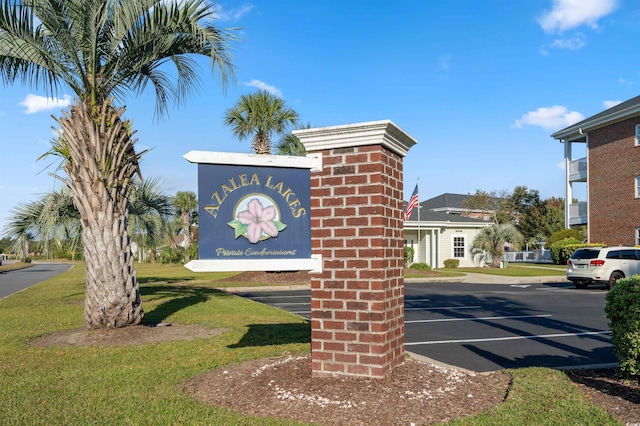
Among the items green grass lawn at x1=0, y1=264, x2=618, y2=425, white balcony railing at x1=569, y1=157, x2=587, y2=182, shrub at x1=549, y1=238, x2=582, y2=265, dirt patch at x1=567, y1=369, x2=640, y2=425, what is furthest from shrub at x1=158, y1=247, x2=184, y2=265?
dirt patch at x1=567, y1=369, x2=640, y2=425

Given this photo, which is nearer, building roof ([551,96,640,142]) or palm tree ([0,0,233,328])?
palm tree ([0,0,233,328])

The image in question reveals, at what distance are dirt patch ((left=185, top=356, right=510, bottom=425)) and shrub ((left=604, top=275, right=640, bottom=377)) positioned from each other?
1133 millimetres

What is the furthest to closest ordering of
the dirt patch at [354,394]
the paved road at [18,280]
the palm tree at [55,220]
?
1. the paved road at [18,280]
2. the palm tree at [55,220]
3. the dirt patch at [354,394]

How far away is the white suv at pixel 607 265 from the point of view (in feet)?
63.2

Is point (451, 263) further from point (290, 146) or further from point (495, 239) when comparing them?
point (290, 146)

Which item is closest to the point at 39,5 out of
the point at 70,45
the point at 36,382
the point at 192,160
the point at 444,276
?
the point at 70,45

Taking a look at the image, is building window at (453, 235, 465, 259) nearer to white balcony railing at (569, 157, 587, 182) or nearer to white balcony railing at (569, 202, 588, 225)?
white balcony railing at (569, 202, 588, 225)

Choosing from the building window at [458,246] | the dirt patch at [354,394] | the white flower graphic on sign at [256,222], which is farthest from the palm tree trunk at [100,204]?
the building window at [458,246]

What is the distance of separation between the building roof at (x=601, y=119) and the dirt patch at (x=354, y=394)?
89.9 ft

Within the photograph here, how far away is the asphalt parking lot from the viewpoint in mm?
7344

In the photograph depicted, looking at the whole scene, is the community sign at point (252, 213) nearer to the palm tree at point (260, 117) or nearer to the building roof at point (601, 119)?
the palm tree at point (260, 117)

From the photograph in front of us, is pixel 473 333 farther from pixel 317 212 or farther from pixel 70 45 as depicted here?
pixel 70 45

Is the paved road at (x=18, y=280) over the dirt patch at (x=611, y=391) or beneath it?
beneath

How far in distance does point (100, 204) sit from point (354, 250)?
5396mm
